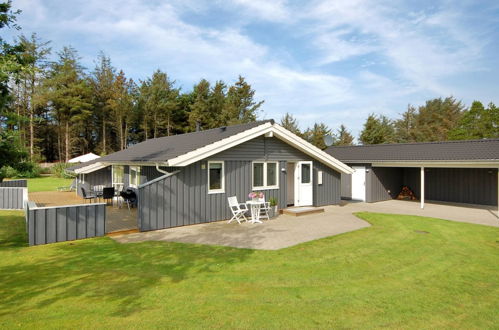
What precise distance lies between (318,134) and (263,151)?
21908 mm

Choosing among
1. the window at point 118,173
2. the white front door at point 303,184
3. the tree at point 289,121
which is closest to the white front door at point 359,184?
the white front door at point 303,184

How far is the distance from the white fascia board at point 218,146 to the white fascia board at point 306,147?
63 cm

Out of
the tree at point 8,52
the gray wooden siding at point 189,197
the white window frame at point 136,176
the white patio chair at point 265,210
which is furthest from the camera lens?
the white window frame at point 136,176

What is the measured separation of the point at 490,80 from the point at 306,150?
27170 mm

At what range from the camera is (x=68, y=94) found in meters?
38.1

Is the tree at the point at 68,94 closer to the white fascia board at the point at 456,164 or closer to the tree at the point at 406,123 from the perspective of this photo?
the white fascia board at the point at 456,164

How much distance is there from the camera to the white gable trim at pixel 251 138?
9.70 meters

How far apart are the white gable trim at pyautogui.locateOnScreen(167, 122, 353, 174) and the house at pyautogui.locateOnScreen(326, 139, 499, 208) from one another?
9.07 feet

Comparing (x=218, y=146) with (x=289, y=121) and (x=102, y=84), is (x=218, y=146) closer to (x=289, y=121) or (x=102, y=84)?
(x=289, y=121)

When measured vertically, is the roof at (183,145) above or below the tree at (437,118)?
below

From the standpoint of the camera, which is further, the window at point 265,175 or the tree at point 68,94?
the tree at point 68,94

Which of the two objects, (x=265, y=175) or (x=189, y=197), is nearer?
(x=189, y=197)

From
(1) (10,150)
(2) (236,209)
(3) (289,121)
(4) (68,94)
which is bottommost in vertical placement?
(2) (236,209)

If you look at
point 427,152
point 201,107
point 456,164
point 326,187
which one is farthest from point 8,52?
point 201,107
